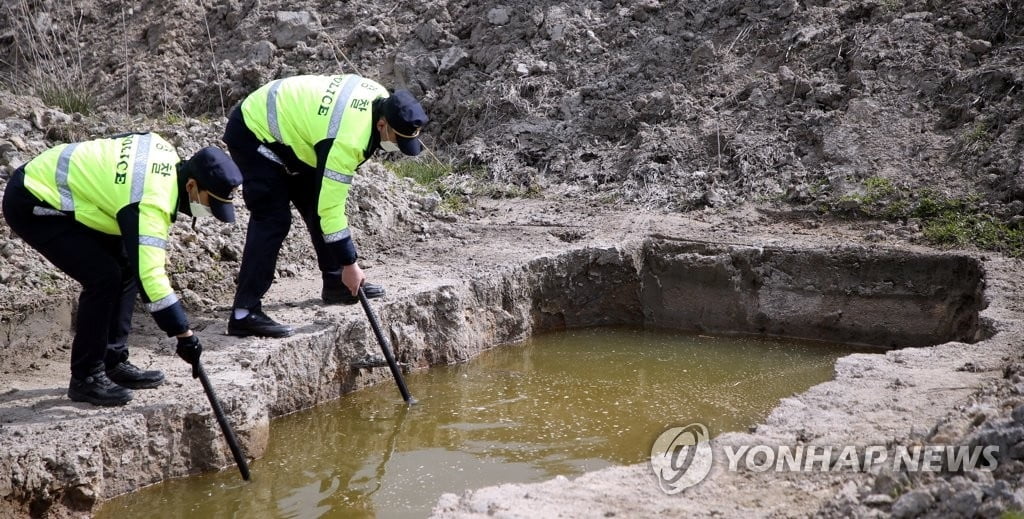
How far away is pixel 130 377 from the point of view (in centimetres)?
487

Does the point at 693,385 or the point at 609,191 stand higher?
the point at 609,191

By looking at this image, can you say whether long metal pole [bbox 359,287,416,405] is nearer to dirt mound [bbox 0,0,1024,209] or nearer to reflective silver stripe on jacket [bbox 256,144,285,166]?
reflective silver stripe on jacket [bbox 256,144,285,166]

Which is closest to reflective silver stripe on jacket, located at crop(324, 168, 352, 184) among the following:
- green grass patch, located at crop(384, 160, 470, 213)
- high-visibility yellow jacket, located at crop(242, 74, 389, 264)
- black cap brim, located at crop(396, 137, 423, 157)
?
high-visibility yellow jacket, located at crop(242, 74, 389, 264)

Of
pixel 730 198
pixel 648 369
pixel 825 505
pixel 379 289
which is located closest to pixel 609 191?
pixel 730 198

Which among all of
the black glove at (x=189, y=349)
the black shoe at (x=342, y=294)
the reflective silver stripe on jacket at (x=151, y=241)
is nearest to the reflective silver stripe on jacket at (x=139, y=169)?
the reflective silver stripe on jacket at (x=151, y=241)

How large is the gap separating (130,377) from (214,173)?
48.6 inches

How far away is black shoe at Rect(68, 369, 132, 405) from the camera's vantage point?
4.67m

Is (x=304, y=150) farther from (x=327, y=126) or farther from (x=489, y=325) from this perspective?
(x=489, y=325)

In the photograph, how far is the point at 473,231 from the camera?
7.84m

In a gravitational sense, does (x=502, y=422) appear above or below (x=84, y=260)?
below

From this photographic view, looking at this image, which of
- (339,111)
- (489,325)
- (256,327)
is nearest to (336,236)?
(339,111)

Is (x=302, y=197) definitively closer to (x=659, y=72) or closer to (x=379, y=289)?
(x=379, y=289)

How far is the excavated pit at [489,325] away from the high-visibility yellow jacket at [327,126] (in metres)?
0.86

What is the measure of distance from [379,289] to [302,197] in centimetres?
77
